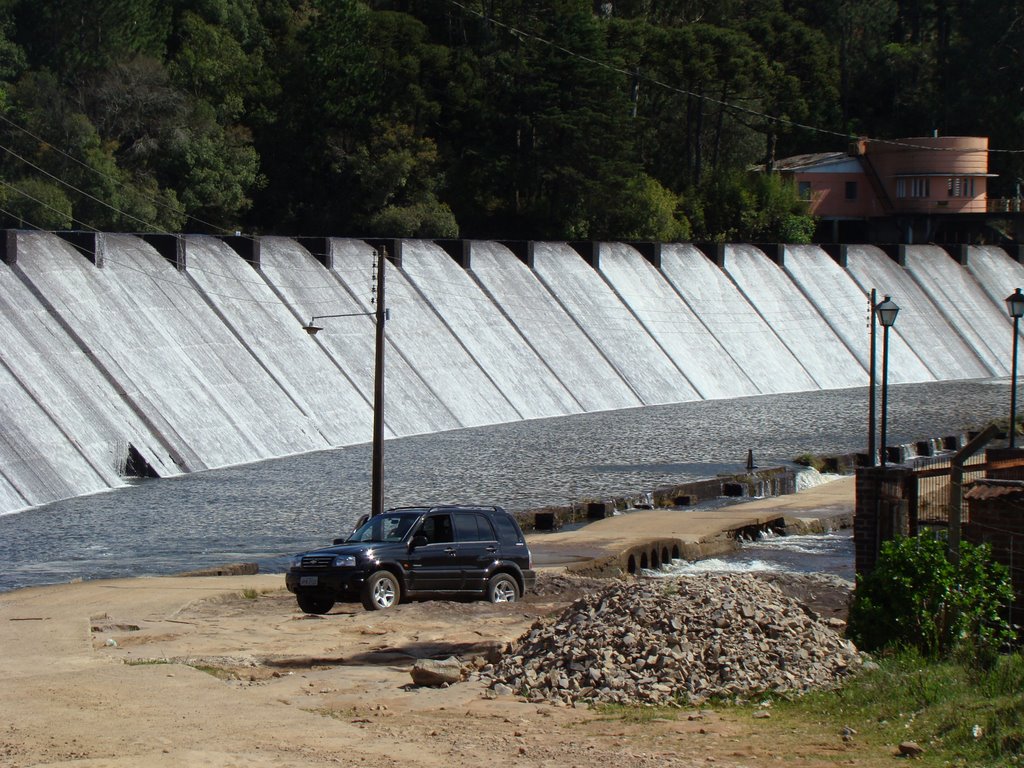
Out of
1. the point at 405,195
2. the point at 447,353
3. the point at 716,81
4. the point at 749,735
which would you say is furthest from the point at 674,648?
the point at 716,81

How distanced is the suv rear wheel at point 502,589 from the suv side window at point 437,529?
853 mm

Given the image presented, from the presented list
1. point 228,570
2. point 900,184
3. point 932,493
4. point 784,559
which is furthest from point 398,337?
point 900,184

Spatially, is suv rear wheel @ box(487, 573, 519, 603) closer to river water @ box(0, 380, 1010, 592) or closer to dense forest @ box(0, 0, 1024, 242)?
river water @ box(0, 380, 1010, 592)

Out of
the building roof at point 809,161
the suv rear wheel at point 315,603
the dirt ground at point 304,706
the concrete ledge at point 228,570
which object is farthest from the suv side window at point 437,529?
the building roof at point 809,161

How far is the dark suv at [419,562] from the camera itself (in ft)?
68.1

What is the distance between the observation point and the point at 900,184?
97.5 meters

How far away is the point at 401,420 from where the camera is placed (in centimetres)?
4806

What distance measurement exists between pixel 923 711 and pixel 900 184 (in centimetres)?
8799

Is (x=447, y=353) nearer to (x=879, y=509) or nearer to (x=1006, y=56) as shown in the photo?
(x=879, y=509)

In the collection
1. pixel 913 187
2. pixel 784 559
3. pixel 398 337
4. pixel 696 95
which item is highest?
pixel 696 95

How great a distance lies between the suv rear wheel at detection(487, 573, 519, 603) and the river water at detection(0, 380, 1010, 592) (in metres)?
6.73

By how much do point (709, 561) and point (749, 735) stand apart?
15493mm

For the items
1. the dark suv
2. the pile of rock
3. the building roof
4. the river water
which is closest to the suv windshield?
the dark suv

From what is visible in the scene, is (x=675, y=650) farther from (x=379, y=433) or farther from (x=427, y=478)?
(x=427, y=478)
